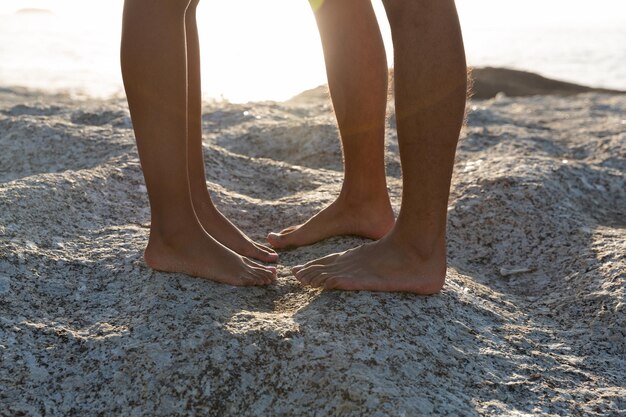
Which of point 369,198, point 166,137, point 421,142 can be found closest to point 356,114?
point 369,198

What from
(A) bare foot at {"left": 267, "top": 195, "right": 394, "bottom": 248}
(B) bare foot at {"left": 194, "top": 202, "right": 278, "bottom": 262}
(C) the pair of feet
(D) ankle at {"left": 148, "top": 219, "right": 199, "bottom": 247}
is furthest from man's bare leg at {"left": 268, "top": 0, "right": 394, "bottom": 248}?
(D) ankle at {"left": 148, "top": 219, "right": 199, "bottom": 247}

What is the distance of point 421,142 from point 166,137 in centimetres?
62

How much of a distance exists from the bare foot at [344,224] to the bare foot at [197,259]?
36 cm

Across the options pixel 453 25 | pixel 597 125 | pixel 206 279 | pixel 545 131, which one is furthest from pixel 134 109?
pixel 597 125

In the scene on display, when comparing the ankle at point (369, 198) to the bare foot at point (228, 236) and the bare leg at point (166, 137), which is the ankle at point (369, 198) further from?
A: the bare leg at point (166, 137)

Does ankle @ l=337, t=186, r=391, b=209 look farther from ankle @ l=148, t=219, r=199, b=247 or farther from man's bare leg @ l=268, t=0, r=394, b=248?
ankle @ l=148, t=219, r=199, b=247

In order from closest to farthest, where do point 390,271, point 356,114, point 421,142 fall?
point 421,142 < point 390,271 < point 356,114

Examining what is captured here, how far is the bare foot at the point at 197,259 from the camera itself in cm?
183

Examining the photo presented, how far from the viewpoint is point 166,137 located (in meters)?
1.75

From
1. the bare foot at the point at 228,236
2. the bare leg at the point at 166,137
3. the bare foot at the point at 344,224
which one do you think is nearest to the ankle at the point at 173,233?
the bare leg at the point at 166,137

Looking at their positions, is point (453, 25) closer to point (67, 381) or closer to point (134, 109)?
point (134, 109)

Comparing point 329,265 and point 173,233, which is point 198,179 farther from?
point 329,265

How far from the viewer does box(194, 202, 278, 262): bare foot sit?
210cm

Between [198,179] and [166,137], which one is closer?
[166,137]
